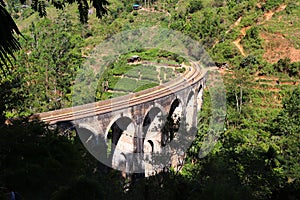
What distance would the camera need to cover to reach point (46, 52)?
2984cm

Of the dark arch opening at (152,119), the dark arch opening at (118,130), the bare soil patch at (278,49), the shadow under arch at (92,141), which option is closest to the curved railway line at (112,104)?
the shadow under arch at (92,141)

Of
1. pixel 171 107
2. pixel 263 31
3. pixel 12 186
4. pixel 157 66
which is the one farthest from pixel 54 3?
pixel 263 31

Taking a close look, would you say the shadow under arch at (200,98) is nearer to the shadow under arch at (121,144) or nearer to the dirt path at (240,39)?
the dirt path at (240,39)

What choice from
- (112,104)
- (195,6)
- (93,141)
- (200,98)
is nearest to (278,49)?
(200,98)

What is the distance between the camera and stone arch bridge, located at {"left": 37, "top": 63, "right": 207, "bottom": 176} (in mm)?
14203

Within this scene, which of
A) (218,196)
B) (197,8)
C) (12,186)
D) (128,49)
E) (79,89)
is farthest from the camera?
(197,8)

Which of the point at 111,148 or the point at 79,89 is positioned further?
the point at 79,89

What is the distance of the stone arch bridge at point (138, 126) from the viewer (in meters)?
14.2

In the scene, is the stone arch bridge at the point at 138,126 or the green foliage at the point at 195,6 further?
the green foliage at the point at 195,6

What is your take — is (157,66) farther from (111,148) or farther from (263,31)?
(111,148)

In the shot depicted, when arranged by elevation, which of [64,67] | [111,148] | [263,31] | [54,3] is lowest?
[111,148]

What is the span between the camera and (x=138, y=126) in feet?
59.8

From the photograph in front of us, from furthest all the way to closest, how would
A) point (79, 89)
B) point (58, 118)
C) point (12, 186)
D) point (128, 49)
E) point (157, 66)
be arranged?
point (128, 49)
point (157, 66)
point (79, 89)
point (58, 118)
point (12, 186)

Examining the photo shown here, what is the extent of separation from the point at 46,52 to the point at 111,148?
15.1 m
